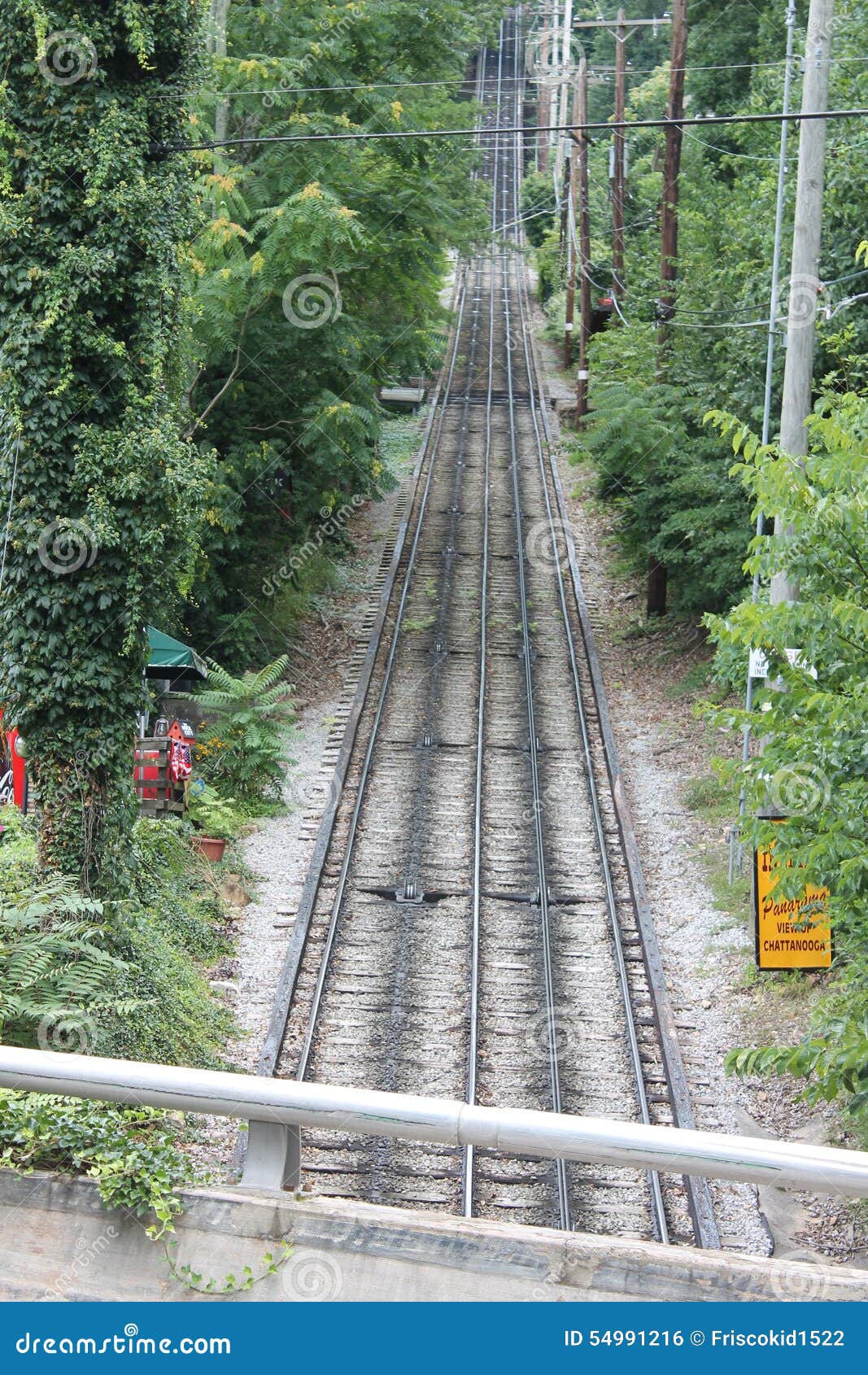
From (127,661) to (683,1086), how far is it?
6038 millimetres

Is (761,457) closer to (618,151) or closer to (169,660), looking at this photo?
(169,660)

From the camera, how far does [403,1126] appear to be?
4.31m

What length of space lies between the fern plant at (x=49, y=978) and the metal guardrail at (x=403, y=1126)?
108 inches

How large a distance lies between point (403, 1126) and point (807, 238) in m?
10.9

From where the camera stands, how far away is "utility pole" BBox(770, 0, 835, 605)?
41.8 feet

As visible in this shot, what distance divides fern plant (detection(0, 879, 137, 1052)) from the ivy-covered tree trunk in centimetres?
250

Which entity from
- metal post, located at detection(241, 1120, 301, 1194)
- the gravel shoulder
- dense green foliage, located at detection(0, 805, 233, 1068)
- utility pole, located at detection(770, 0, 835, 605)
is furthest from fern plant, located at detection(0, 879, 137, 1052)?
utility pole, located at detection(770, 0, 835, 605)

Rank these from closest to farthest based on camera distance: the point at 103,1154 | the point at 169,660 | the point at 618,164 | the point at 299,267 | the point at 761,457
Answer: the point at 103,1154 < the point at 761,457 < the point at 169,660 < the point at 299,267 < the point at 618,164

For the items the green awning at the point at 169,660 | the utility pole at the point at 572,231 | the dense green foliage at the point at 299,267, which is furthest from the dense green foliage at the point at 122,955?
the utility pole at the point at 572,231

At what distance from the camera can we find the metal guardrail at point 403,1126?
4.02 m

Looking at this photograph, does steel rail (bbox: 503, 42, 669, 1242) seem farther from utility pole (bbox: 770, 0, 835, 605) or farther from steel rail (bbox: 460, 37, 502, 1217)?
utility pole (bbox: 770, 0, 835, 605)

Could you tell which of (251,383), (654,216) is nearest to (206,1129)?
(251,383)

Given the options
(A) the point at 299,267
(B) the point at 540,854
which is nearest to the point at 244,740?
(B) the point at 540,854

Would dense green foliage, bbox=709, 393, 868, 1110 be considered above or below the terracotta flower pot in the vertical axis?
above
